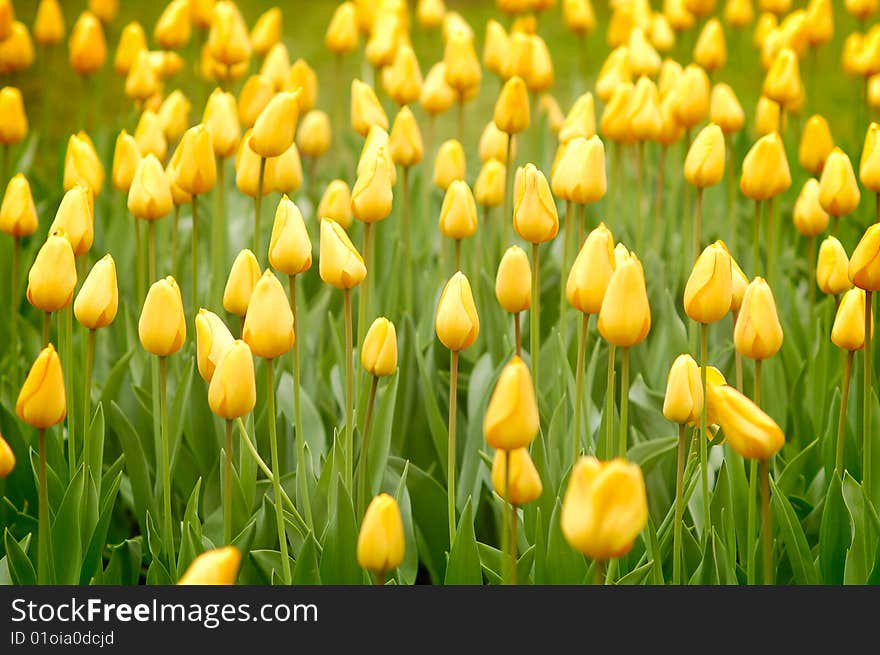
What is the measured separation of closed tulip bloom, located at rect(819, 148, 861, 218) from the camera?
2553 mm

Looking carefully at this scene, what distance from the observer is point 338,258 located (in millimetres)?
2035

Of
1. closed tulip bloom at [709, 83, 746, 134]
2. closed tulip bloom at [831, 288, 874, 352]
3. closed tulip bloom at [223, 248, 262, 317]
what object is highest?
closed tulip bloom at [709, 83, 746, 134]

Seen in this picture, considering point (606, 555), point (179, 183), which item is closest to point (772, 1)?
point (179, 183)

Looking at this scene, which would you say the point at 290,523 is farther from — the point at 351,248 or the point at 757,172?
the point at 757,172

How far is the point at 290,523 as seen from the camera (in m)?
2.27

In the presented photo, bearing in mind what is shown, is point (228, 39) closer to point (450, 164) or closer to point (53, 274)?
point (450, 164)

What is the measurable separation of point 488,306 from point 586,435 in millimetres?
720

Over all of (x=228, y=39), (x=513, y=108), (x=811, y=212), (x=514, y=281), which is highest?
(x=228, y=39)

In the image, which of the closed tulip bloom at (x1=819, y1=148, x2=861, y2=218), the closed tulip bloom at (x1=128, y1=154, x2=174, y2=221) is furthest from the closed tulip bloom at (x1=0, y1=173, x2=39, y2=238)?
the closed tulip bloom at (x1=819, y1=148, x2=861, y2=218)

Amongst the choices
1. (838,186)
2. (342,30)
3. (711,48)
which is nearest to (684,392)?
(838,186)

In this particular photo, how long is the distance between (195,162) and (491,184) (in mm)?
783

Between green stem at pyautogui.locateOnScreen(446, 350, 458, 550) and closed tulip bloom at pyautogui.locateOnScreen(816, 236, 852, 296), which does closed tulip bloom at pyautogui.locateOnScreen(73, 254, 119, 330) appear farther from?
closed tulip bloom at pyautogui.locateOnScreen(816, 236, 852, 296)

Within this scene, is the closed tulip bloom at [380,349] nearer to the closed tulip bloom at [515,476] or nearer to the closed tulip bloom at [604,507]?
the closed tulip bloom at [515,476]

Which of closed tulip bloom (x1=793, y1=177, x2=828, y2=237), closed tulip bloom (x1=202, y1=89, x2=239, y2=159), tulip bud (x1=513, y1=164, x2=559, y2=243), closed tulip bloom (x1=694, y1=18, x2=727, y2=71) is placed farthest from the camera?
closed tulip bloom (x1=694, y1=18, x2=727, y2=71)
